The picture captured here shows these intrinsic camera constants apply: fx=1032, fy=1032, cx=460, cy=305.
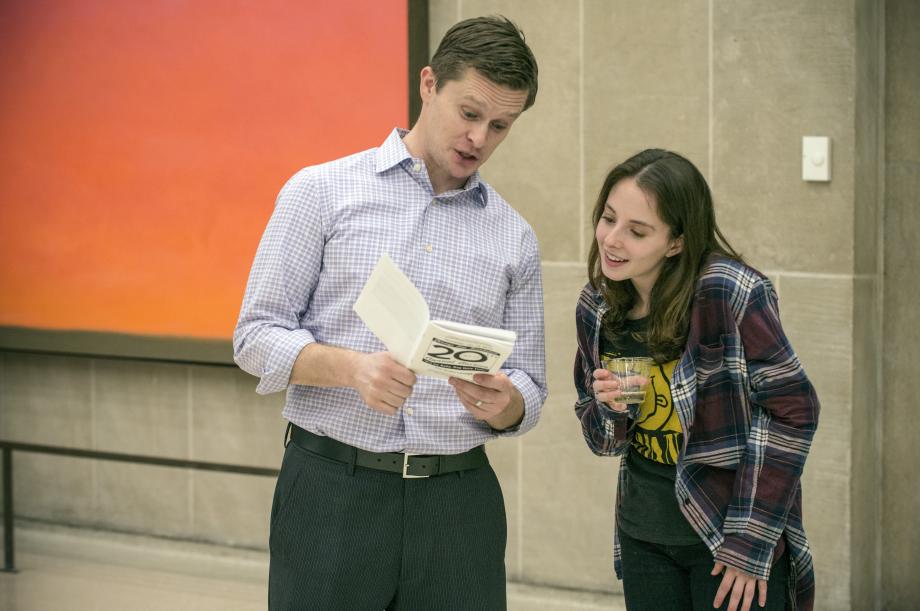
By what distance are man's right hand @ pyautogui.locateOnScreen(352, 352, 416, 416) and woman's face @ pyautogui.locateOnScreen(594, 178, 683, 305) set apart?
22.2 inches

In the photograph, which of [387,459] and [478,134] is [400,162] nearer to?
[478,134]

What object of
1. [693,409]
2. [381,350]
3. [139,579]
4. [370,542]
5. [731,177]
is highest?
[731,177]

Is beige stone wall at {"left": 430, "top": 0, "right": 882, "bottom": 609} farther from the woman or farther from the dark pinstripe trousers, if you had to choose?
the dark pinstripe trousers

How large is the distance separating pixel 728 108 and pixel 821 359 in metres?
0.92

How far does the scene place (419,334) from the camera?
5.04 feet

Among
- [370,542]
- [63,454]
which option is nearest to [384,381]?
[370,542]

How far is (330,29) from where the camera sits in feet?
13.2

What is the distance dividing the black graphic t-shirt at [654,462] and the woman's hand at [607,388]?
0.38 feet

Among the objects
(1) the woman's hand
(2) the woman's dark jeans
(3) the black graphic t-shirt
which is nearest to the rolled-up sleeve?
(1) the woman's hand

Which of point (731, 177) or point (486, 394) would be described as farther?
point (731, 177)

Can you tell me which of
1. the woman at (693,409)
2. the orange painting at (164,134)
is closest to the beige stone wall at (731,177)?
the orange painting at (164,134)

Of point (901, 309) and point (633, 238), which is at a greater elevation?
point (633, 238)

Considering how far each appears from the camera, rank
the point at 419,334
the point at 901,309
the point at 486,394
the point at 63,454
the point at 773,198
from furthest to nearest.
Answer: the point at 63,454 < the point at 901,309 < the point at 773,198 < the point at 486,394 < the point at 419,334

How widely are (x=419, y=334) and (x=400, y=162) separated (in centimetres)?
52
